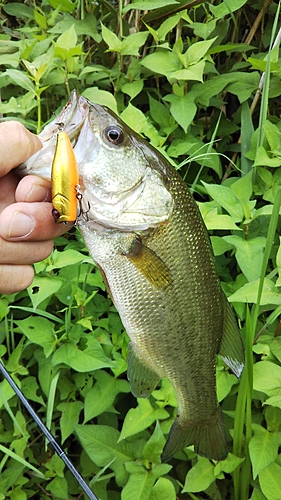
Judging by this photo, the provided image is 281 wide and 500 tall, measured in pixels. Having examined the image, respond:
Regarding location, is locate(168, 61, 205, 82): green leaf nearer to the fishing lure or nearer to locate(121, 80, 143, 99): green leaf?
locate(121, 80, 143, 99): green leaf

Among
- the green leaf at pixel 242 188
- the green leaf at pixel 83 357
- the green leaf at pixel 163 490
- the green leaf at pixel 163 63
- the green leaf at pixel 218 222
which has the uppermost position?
the green leaf at pixel 163 63

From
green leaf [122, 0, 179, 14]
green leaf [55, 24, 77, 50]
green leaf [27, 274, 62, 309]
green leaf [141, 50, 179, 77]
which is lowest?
green leaf [27, 274, 62, 309]

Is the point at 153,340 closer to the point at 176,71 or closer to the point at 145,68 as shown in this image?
the point at 176,71

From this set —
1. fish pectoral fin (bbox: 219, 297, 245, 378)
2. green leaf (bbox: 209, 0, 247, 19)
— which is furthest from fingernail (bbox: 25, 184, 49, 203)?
green leaf (bbox: 209, 0, 247, 19)

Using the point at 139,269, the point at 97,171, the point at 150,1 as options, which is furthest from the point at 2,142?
the point at 150,1

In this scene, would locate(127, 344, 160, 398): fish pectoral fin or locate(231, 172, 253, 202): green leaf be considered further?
locate(231, 172, 253, 202): green leaf

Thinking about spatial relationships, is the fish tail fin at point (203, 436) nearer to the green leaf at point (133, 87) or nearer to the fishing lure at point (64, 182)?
the fishing lure at point (64, 182)

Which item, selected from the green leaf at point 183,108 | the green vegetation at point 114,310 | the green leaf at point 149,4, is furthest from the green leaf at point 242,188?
the green leaf at point 149,4

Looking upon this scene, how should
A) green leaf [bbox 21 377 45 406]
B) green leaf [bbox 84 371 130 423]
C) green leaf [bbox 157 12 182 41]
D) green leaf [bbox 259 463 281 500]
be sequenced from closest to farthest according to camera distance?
green leaf [bbox 259 463 281 500] → green leaf [bbox 84 371 130 423] → green leaf [bbox 21 377 45 406] → green leaf [bbox 157 12 182 41]
